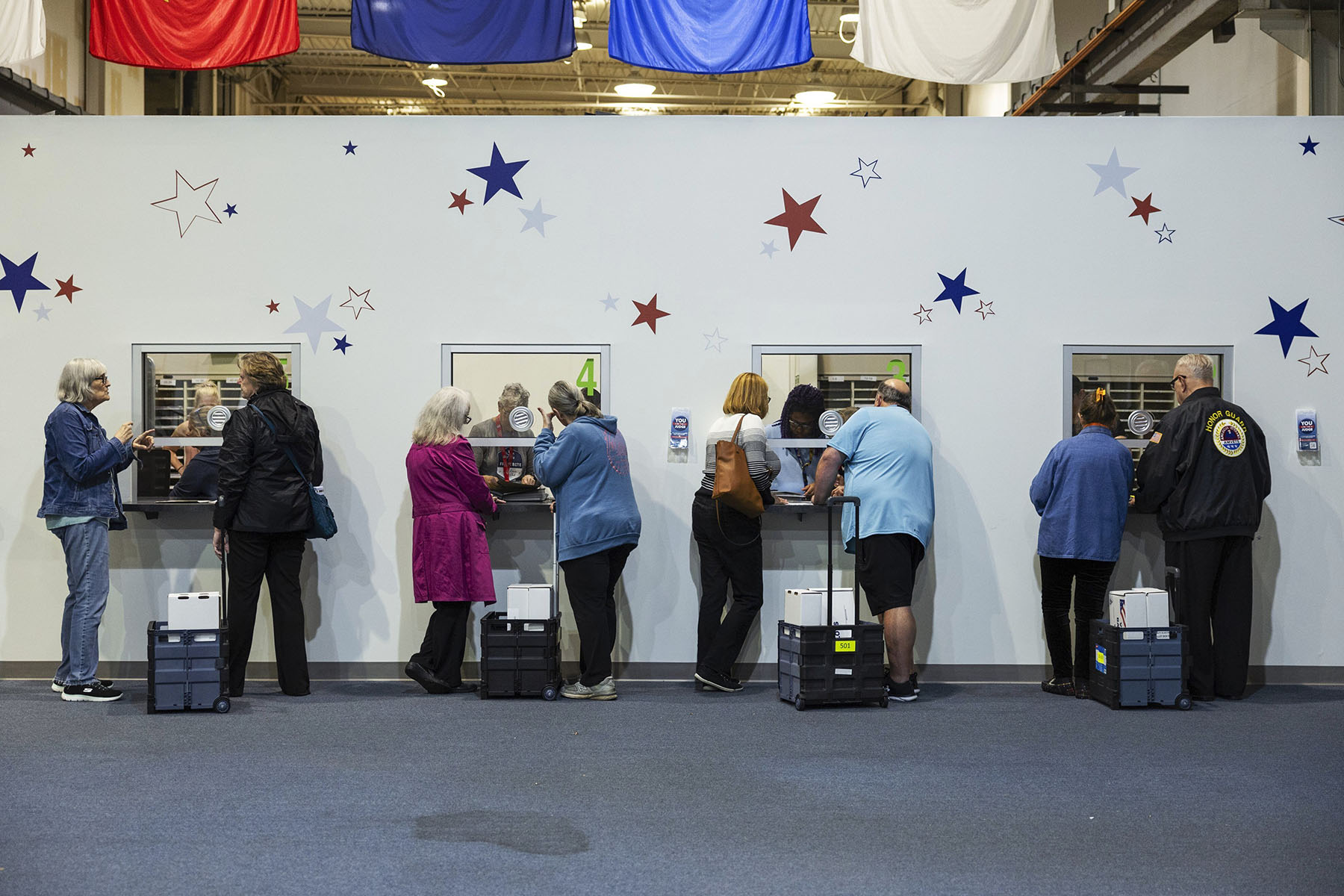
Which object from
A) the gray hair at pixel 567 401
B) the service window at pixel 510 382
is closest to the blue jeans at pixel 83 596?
the service window at pixel 510 382

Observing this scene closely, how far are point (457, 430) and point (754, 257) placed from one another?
1809 millimetres

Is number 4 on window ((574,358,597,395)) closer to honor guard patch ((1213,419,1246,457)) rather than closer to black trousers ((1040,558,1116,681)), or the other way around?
black trousers ((1040,558,1116,681))

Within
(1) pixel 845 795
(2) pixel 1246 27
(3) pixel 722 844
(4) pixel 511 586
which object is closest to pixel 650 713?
(4) pixel 511 586

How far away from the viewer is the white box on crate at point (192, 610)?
5.29m

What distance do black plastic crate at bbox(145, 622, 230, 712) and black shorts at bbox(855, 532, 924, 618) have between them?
9.99ft

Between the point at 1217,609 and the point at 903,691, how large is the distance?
165cm

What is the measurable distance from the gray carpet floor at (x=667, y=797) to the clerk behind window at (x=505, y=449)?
1.22m

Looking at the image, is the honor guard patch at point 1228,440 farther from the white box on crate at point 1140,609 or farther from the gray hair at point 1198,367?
the white box on crate at point 1140,609

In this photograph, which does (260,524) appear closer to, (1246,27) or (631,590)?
(631,590)

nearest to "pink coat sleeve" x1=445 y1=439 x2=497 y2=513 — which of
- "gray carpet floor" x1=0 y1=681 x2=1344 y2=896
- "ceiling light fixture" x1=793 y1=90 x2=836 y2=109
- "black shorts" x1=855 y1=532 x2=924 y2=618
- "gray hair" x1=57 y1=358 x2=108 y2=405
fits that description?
"gray carpet floor" x1=0 y1=681 x2=1344 y2=896

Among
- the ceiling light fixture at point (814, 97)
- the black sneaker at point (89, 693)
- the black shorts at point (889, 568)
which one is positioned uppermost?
the ceiling light fixture at point (814, 97)

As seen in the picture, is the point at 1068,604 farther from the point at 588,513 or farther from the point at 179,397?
the point at 179,397

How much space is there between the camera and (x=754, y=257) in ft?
20.1

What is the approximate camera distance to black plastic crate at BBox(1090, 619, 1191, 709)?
538cm
